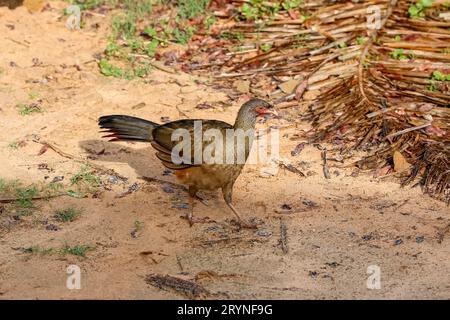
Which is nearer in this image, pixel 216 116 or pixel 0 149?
pixel 0 149

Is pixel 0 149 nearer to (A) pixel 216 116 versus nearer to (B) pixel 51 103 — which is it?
(B) pixel 51 103

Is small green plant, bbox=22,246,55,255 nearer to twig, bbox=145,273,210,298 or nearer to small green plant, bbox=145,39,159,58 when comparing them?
twig, bbox=145,273,210,298

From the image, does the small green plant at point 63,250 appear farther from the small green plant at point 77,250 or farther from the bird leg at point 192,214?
the bird leg at point 192,214

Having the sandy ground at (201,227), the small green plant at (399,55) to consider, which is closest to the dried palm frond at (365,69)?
the small green plant at (399,55)

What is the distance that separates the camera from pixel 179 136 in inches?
280

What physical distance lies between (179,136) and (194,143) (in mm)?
200

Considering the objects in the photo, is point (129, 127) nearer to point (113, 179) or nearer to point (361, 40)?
point (113, 179)

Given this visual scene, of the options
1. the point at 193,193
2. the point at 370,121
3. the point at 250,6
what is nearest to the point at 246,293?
the point at 193,193

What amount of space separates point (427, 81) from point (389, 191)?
6.28 ft

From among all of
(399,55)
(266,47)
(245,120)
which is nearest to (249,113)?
(245,120)

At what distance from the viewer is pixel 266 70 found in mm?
9875

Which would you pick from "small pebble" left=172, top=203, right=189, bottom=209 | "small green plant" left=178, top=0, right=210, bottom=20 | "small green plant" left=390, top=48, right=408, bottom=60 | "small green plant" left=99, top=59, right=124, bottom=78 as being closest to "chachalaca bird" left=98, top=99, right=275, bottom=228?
"small pebble" left=172, top=203, right=189, bottom=209

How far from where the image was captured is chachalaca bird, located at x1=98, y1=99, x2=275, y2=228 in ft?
22.7

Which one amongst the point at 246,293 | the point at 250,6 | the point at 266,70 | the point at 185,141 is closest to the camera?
the point at 246,293
